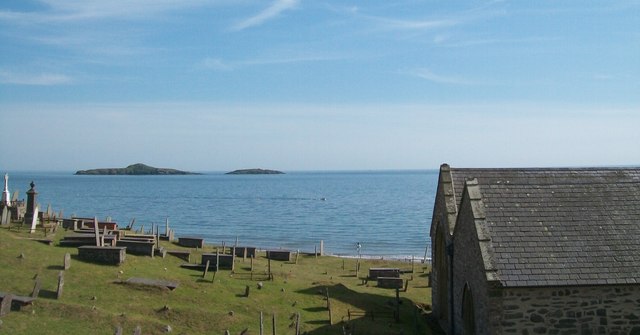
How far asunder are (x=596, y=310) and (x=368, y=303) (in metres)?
12.5

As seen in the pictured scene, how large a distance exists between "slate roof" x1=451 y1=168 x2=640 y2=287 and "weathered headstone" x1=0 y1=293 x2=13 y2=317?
646 inches

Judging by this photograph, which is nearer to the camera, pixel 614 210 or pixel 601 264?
pixel 601 264

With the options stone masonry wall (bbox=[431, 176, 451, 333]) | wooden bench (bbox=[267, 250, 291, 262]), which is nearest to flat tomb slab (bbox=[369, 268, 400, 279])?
wooden bench (bbox=[267, 250, 291, 262])

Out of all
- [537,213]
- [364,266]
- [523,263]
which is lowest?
[364,266]

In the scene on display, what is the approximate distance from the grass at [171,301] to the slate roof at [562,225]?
6.97m

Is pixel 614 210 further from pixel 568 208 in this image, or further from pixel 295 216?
pixel 295 216

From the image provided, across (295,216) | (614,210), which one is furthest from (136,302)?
(295,216)

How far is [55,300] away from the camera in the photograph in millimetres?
23688

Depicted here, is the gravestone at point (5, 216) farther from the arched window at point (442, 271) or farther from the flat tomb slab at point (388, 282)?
the arched window at point (442, 271)

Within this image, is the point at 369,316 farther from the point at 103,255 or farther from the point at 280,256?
the point at 280,256

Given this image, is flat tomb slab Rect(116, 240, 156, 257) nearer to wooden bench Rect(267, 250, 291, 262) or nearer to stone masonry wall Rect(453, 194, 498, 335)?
wooden bench Rect(267, 250, 291, 262)

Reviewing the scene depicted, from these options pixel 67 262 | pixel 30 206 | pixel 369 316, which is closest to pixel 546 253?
pixel 369 316

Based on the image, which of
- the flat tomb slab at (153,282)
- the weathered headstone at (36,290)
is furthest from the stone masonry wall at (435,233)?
the weathered headstone at (36,290)

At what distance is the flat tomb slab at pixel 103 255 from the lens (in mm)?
29486
